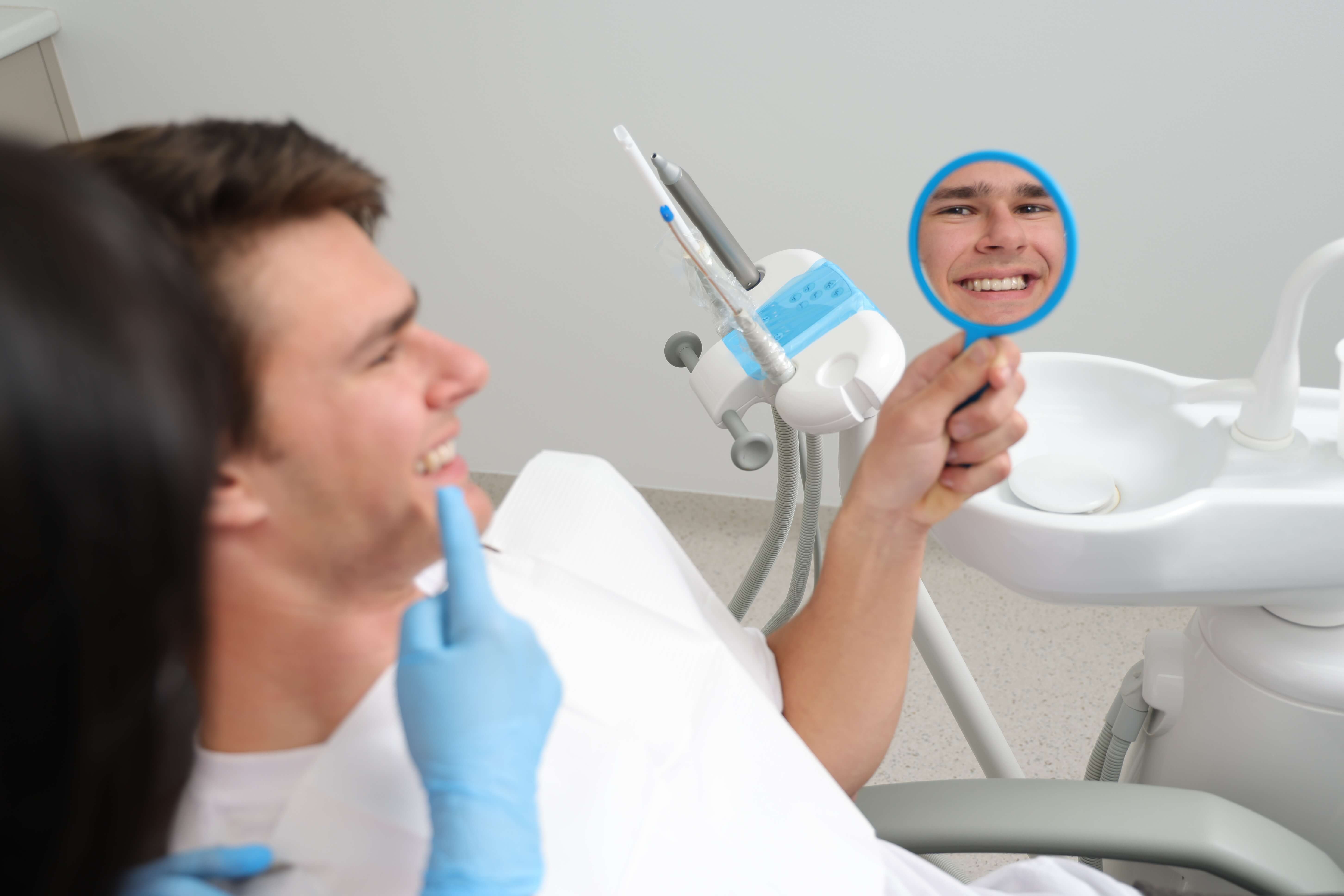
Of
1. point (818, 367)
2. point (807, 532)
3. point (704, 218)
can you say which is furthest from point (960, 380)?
point (807, 532)

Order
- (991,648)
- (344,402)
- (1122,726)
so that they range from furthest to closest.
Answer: (991,648)
(1122,726)
(344,402)

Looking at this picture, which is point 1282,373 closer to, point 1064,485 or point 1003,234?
point 1064,485

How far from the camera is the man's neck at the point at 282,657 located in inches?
30.7

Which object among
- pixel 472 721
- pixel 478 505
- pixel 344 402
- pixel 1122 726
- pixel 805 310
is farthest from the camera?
pixel 1122 726

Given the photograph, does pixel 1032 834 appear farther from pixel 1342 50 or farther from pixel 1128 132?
pixel 1342 50

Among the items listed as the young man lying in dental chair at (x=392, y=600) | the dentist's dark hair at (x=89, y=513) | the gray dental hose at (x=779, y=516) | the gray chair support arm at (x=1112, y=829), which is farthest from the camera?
the gray dental hose at (x=779, y=516)

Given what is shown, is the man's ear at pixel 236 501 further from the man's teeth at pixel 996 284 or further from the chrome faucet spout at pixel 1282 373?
the chrome faucet spout at pixel 1282 373

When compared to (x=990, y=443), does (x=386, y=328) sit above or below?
above

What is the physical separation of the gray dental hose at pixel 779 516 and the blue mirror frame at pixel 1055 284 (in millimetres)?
195

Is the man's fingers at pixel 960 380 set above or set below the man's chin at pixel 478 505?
above

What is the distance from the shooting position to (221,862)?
729mm

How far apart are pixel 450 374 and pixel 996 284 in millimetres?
453

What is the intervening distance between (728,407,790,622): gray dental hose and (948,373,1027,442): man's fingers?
0.18m

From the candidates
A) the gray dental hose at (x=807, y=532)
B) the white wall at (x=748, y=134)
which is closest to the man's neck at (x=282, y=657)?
the gray dental hose at (x=807, y=532)
